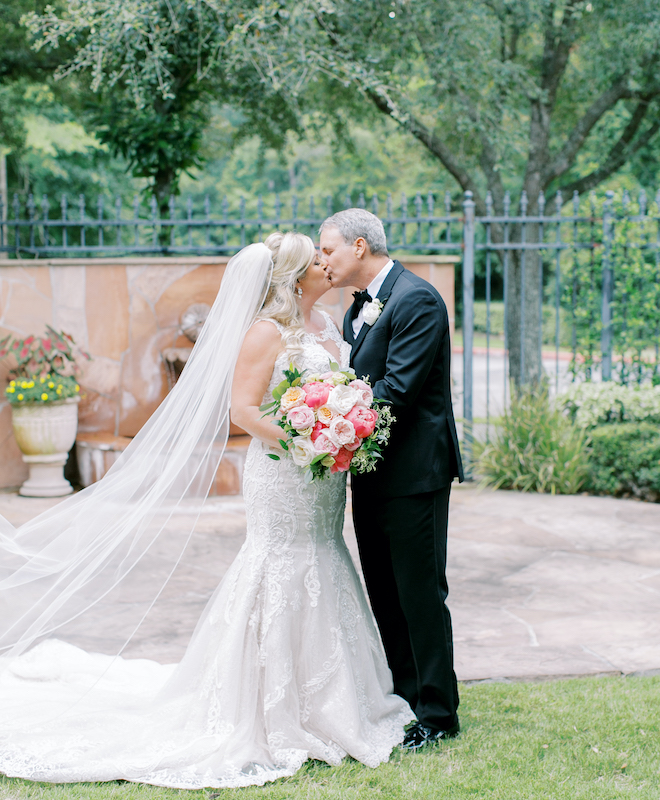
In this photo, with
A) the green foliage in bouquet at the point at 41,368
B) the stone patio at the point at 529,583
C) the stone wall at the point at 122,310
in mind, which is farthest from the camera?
the stone wall at the point at 122,310

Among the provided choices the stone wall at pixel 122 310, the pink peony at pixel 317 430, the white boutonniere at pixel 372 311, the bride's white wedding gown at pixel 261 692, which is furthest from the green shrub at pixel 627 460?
the pink peony at pixel 317 430

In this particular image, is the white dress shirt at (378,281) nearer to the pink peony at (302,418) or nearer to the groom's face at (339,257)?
the groom's face at (339,257)

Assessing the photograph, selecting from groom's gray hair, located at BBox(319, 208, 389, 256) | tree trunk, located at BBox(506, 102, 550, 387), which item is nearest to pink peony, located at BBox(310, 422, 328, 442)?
groom's gray hair, located at BBox(319, 208, 389, 256)

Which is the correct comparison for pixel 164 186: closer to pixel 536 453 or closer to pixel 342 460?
pixel 536 453

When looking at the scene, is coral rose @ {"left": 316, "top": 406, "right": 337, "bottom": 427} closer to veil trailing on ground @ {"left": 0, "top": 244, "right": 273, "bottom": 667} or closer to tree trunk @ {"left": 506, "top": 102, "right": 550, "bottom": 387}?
veil trailing on ground @ {"left": 0, "top": 244, "right": 273, "bottom": 667}

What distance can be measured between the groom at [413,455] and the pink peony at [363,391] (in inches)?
6.3

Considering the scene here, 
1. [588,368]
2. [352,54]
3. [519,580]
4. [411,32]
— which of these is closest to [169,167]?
[352,54]

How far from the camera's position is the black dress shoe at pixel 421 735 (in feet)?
9.84

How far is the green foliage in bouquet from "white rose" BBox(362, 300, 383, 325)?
475 centimetres

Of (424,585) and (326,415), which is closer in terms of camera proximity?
(326,415)

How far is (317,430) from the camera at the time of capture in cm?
267

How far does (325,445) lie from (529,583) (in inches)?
108

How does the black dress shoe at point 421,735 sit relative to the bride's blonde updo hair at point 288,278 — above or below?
below

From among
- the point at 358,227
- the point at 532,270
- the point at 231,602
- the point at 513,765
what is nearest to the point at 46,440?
the point at 231,602
